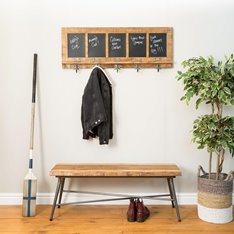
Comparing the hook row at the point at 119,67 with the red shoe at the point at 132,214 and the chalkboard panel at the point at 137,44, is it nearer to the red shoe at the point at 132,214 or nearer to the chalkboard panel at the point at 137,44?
the chalkboard panel at the point at 137,44

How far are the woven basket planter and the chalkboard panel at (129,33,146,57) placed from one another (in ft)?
4.56

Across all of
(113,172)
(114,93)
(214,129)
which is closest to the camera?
(214,129)

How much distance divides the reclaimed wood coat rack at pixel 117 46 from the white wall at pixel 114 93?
0.26ft

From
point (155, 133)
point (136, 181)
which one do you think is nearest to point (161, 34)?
point (155, 133)

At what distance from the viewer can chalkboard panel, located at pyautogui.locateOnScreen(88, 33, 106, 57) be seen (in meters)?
3.01

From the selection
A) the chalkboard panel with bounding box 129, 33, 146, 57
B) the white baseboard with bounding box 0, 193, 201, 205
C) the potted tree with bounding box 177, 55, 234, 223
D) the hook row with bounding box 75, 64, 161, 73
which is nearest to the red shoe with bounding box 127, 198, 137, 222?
the white baseboard with bounding box 0, 193, 201, 205

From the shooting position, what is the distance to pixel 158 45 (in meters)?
3.03

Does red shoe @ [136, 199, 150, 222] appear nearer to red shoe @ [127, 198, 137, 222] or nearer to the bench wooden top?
red shoe @ [127, 198, 137, 222]

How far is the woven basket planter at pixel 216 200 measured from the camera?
8.67ft

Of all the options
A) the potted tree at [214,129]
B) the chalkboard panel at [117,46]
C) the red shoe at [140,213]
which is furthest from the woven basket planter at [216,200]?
the chalkboard panel at [117,46]

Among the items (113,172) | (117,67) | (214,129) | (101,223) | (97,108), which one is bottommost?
(101,223)

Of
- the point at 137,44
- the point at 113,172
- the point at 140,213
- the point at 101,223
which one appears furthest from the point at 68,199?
the point at 137,44

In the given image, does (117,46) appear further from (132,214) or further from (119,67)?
(132,214)

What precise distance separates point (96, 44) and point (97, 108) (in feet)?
2.18
